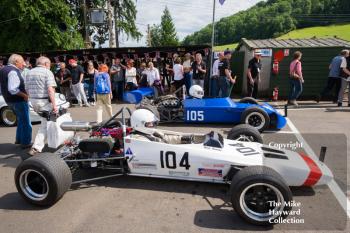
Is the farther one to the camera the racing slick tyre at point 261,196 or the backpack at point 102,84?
the backpack at point 102,84

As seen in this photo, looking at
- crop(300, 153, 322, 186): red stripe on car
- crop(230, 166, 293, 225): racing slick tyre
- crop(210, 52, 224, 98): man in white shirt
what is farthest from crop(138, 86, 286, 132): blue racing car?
crop(230, 166, 293, 225): racing slick tyre

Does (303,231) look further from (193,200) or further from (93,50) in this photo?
(93,50)

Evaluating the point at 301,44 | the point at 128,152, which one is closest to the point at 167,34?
the point at 301,44

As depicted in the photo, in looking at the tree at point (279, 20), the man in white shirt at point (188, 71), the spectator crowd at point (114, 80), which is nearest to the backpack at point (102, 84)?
the spectator crowd at point (114, 80)

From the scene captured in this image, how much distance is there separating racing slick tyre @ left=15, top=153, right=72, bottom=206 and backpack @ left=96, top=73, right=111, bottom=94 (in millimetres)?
3660

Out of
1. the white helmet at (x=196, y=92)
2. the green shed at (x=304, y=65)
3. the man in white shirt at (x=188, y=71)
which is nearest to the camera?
the white helmet at (x=196, y=92)

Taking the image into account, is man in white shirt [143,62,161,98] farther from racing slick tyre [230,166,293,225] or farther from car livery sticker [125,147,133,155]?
racing slick tyre [230,166,293,225]

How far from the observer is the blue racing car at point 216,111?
23.4ft

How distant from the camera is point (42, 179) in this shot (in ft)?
A: 13.2

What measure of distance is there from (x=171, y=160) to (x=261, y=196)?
3.99 feet

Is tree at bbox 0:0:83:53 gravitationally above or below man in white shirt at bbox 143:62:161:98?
above

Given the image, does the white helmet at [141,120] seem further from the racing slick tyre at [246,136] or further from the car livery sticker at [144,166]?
the racing slick tyre at [246,136]

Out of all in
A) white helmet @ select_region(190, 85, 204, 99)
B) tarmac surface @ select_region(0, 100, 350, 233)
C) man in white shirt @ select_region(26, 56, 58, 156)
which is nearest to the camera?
A: tarmac surface @ select_region(0, 100, 350, 233)

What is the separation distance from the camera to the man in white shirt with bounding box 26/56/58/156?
551 centimetres
